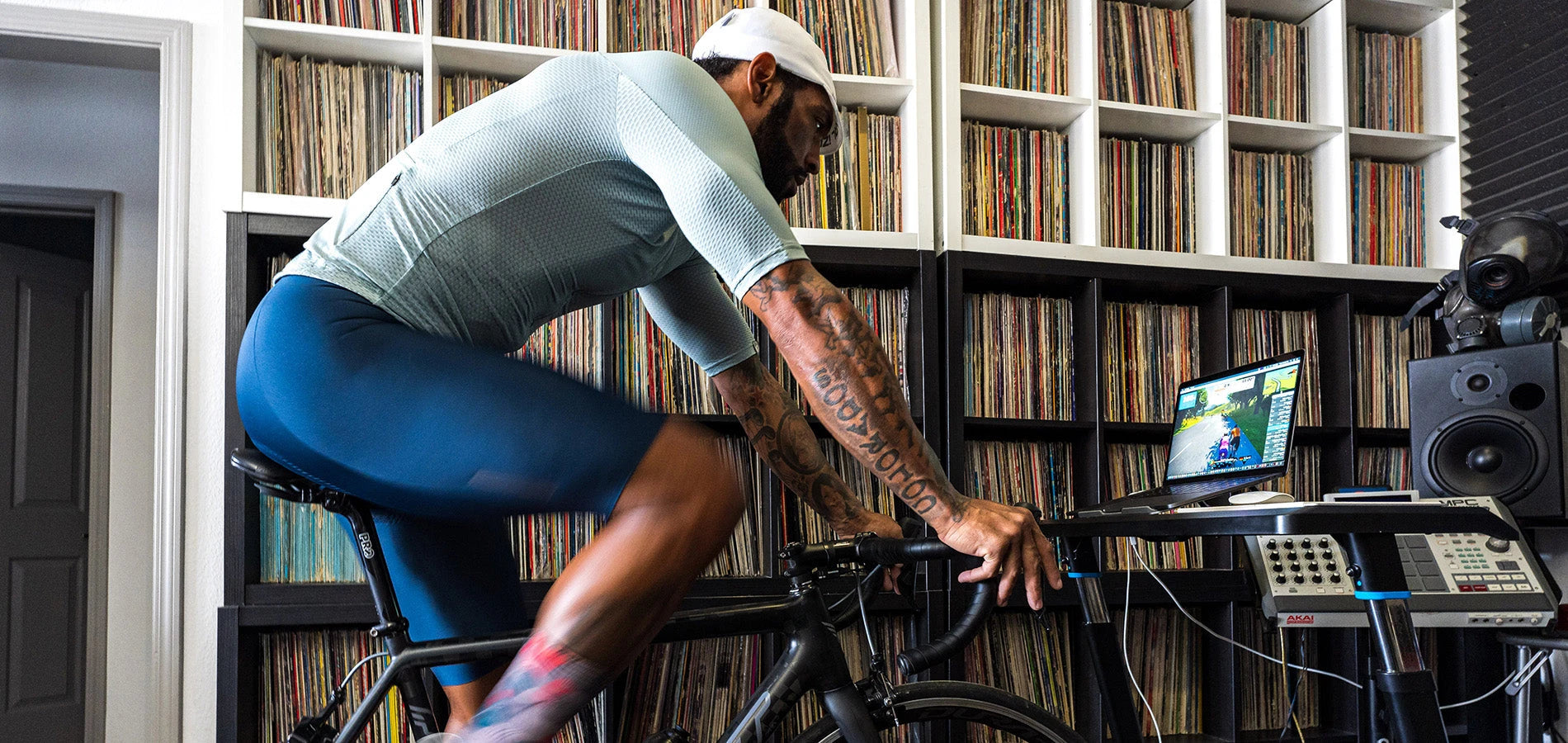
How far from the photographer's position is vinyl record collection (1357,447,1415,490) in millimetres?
2779

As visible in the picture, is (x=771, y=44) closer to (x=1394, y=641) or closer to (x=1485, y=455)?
(x=1394, y=641)

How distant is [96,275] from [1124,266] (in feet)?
10.3

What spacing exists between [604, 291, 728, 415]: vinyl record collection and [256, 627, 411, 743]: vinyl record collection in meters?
0.78

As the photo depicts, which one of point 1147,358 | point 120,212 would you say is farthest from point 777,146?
point 120,212

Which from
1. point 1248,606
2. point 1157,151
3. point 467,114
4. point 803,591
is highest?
point 1157,151

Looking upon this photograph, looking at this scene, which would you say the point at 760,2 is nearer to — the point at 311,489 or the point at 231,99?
the point at 231,99

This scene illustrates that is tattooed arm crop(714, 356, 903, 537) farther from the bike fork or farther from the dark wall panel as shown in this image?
the dark wall panel

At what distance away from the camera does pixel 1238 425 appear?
2.03 meters

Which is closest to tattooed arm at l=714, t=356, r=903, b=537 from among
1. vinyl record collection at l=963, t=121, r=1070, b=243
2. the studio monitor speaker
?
vinyl record collection at l=963, t=121, r=1070, b=243

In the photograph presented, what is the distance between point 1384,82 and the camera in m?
2.90

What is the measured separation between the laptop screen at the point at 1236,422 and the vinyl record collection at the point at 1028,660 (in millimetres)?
528

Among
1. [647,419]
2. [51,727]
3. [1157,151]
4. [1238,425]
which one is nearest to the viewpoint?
[647,419]

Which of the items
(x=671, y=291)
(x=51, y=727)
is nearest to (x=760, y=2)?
(x=671, y=291)

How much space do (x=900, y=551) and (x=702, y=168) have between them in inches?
19.3
